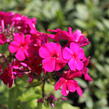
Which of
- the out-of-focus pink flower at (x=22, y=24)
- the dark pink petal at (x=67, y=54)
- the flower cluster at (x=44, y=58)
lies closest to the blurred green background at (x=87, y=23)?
the out-of-focus pink flower at (x=22, y=24)

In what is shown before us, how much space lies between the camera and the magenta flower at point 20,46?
2.01 meters

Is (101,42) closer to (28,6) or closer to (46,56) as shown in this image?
(28,6)

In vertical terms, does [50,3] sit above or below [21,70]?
above

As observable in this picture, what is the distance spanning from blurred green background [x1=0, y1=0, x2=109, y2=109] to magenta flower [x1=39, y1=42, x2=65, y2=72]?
76.3 inches

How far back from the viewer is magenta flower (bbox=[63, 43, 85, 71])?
1.92 metres

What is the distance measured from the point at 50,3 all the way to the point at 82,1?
45cm

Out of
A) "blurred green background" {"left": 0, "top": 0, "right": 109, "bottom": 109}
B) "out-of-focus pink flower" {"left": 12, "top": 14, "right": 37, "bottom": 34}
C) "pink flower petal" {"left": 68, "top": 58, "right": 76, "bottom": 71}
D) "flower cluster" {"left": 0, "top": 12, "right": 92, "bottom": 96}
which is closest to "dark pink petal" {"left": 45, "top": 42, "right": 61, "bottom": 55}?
"flower cluster" {"left": 0, "top": 12, "right": 92, "bottom": 96}

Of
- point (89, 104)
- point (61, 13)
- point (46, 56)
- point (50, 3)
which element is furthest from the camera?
point (50, 3)

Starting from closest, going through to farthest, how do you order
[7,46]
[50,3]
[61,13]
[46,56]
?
1. [46,56]
2. [7,46]
3. [61,13]
4. [50,3]

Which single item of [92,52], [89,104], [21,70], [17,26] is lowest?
[89,104]

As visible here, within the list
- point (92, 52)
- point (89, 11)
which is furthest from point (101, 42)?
point (89, 11)

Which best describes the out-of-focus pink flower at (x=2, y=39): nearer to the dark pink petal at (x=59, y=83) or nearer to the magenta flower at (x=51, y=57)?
the magenta flower at (x=51, y=57)

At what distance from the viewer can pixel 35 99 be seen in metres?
2.29

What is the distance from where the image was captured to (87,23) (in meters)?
4.31
